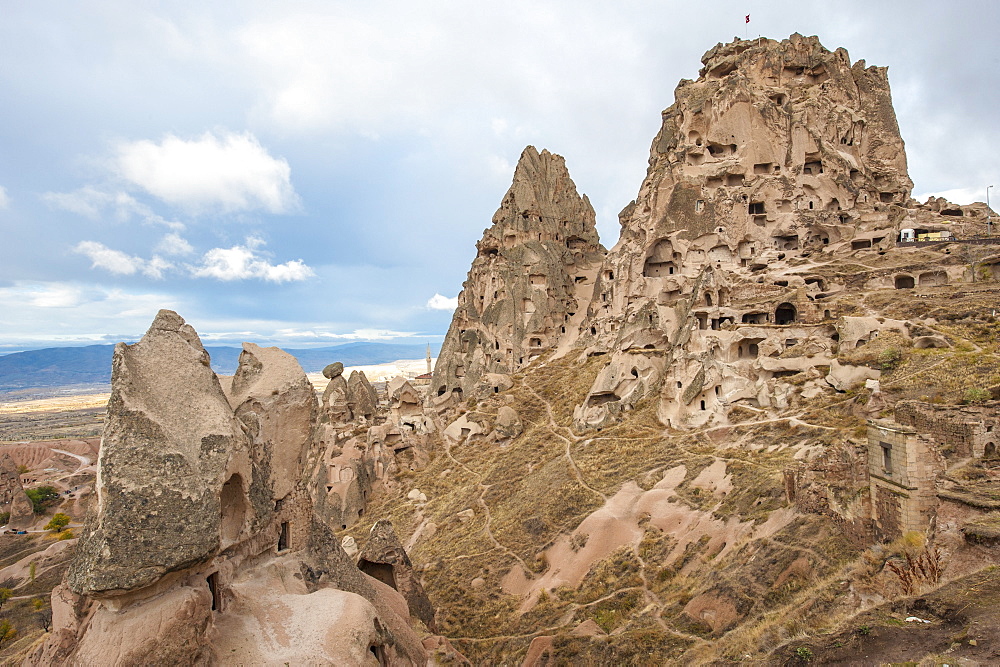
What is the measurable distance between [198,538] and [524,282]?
46.2 m

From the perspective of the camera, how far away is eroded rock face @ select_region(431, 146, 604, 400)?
50.7m

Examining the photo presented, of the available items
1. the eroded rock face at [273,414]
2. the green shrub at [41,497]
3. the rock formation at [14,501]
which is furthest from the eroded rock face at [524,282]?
the eroded rock face at [273,414]

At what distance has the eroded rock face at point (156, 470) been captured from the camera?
573 cm

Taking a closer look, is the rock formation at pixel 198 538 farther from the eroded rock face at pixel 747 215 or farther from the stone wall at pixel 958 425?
the eroded rock face at pixel 747 215

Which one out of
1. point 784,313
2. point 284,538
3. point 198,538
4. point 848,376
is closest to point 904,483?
point 284,538

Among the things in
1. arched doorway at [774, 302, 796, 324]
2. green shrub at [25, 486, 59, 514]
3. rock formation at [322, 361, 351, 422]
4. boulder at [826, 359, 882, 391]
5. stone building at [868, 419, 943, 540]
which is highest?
arched doorway at [774, 302, 796, 324]

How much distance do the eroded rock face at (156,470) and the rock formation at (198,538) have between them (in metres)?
0.01

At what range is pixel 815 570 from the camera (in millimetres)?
10930

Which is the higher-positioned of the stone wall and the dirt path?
the stone wall

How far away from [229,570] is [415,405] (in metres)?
35.8

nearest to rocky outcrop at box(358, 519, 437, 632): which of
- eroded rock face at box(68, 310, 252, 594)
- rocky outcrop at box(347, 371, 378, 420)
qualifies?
eroded rock face at box(68, 310, 252, 594)

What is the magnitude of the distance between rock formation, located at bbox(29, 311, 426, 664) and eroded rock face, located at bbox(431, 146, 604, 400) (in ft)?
128

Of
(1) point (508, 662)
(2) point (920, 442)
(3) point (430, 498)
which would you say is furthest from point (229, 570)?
(3) point (430, 498)

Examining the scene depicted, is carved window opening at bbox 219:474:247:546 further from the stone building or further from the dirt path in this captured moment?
the dirt path
